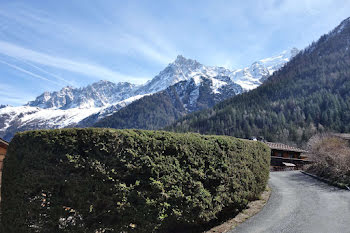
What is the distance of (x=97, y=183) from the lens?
20.3 ft

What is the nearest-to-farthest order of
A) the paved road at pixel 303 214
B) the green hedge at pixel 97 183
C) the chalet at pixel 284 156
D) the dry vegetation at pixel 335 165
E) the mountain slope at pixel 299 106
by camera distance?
the green hedge at pixel 97 183 → the paved road at pixel 303 214 → the dry vegetation at pixel 335 165 → the chalet at pixel 284 156 → the mountain slope at pixel 299 106

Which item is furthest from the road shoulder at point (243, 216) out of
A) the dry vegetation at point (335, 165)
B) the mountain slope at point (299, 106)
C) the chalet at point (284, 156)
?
the mountain slope at point (299, 106)

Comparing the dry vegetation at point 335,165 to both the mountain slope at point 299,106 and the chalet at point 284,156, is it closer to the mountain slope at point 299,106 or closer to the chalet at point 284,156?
the chalet at point 284,156

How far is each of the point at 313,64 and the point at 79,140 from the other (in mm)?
211347

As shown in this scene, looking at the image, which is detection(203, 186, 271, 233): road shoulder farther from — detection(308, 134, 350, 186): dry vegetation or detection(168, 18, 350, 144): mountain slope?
detection(168, 18, 350, 144): mountain slope

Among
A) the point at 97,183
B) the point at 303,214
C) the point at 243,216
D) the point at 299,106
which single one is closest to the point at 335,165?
the point at 303,214

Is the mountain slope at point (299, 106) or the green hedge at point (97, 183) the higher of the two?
the mountain slope at point (299, 106)

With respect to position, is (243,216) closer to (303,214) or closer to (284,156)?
(303,214)

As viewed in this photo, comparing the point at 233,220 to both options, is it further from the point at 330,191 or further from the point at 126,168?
the point at 330,191

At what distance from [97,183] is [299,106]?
5898 inches

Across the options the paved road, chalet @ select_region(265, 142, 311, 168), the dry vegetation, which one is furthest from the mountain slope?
the paved road

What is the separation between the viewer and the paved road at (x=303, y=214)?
878 centimetres

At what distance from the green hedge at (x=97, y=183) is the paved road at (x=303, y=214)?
11.5 ft

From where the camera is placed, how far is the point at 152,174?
22.9 ft
